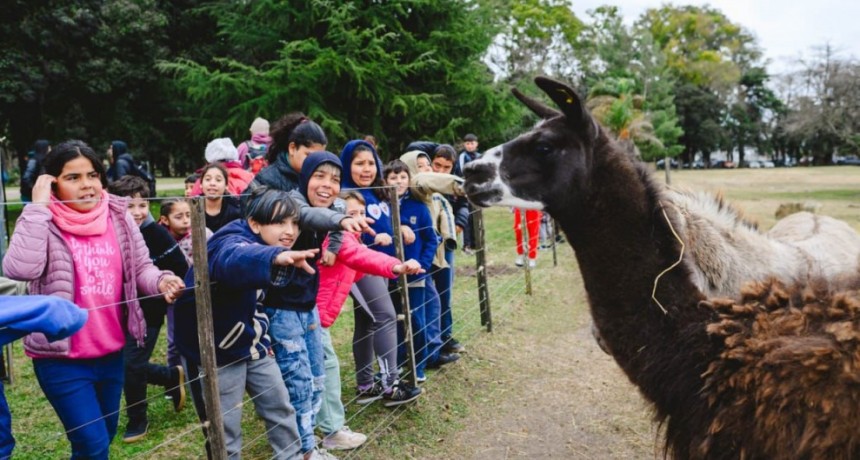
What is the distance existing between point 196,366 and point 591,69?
1663 inches

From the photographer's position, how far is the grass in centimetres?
400

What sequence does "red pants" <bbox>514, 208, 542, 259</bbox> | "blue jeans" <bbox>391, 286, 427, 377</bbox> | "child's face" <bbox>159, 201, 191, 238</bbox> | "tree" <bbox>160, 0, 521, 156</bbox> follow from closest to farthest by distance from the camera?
"child's face" <bbox>159, 201, 191, 238</bbox> → "blue jeans" <bbox>391, 286, 427, 377</bbox> → "red pants" <bbox>514, 208, 542, 259</bbox> → "tree" <bbox>160, 0, 521, 156</bbox>

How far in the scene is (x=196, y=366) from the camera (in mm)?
2953

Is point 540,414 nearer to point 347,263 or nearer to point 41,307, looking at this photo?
point 347,263

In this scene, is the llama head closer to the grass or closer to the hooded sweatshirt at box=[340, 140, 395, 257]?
the grass

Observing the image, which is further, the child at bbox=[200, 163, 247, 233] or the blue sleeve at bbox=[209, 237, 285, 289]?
the child at bbox=[200, 163, 247, 233]

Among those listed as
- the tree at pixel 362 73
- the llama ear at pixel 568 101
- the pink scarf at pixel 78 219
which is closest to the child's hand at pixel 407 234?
the llama ear at pixel 568 101

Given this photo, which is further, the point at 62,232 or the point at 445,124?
the point at 445,124

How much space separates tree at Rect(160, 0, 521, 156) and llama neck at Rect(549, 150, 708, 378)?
1144 centimetres

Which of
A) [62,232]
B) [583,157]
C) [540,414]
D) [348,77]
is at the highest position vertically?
[348,77]

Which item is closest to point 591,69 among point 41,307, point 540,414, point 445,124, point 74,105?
point 445,124

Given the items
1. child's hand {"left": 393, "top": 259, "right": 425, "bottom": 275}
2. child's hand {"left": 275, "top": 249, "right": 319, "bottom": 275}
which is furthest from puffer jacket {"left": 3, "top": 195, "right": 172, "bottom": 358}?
child's hand {"left": 393, "top": 259, "right": 425, "bottom": 275}

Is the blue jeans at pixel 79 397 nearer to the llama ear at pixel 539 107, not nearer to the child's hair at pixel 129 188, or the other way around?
the child's hair at pixel 129 188

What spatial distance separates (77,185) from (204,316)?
925 millimetres
